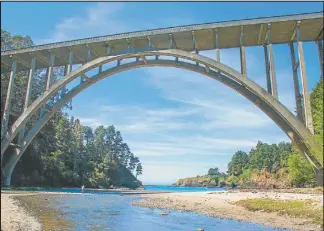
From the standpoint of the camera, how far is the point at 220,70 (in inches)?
731

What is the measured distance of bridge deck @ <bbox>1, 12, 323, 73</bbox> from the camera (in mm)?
18609

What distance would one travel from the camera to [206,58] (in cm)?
1897

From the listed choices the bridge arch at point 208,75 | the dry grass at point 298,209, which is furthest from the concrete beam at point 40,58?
the dry grass at point 298,209

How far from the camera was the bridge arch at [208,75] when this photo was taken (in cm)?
1659

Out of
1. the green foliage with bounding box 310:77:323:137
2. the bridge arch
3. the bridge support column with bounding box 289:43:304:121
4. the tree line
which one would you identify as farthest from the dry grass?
the bridge support column with bounding box 289:43:304:121

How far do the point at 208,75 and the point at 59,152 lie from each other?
153 feet

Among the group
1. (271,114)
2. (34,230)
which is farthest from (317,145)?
(34,230)

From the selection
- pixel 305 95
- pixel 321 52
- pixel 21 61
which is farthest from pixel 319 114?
pixel 21 61

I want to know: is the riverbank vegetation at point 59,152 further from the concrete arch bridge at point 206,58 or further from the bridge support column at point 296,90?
the bridge support column at point 296,90

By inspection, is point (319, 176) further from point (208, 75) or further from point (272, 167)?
point (272, 167)

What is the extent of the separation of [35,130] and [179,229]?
14870 mm

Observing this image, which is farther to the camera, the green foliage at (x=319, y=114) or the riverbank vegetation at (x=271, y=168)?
the riverbank vegetation at (x=271, y=168)

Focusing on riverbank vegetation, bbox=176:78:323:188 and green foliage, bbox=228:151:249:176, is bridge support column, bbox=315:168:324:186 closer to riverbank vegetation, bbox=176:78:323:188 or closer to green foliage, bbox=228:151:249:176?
riverbank vegetation, bbox=176:78:323:188

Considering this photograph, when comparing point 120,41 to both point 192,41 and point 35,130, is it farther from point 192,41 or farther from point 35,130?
point 35,130
